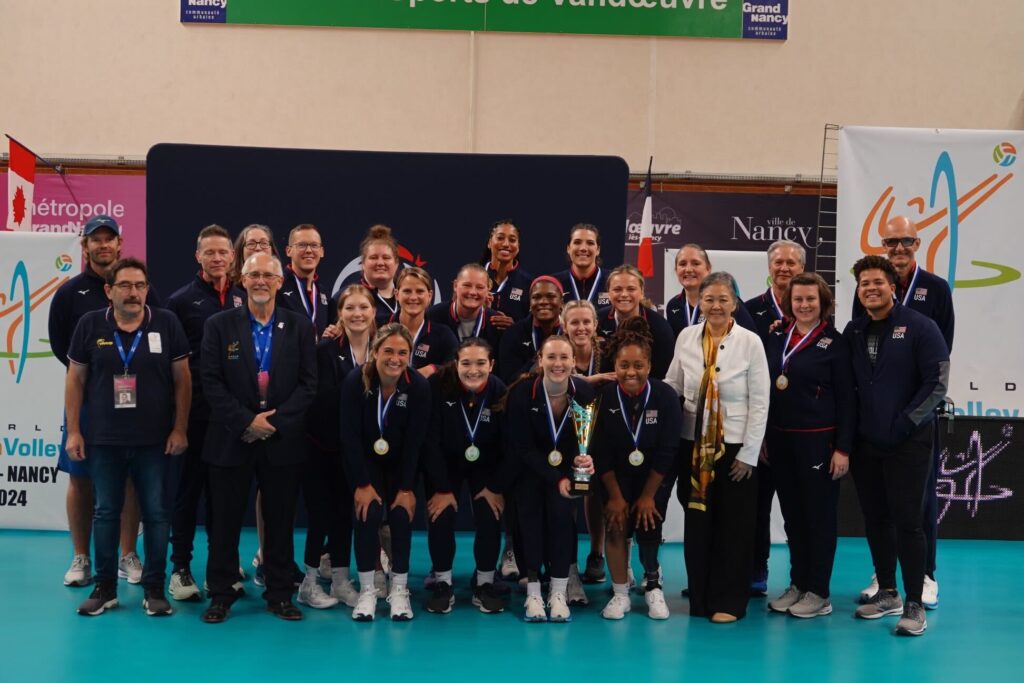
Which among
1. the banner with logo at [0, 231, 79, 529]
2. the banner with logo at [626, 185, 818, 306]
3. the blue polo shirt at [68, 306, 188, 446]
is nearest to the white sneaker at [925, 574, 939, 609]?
the blue polo shirt at [68, 306, 188, 446]

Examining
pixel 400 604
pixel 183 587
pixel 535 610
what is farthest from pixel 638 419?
pixel 183 587

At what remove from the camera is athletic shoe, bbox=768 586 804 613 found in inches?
191

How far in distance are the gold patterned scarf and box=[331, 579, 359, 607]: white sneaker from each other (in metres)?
1.69

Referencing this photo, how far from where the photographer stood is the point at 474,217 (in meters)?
6.54

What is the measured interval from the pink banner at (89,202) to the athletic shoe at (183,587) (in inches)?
285

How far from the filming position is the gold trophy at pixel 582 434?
4.48 metres

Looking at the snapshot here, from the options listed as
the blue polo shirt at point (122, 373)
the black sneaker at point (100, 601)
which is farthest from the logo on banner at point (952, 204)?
the black sneaker at point (100, 601)

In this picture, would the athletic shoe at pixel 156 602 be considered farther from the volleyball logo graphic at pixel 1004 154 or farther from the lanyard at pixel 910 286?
the volleyball logo graphic at pixel 1004 154

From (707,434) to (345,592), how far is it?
192 cm

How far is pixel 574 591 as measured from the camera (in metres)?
4.91

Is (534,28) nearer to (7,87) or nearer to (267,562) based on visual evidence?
(7,87)

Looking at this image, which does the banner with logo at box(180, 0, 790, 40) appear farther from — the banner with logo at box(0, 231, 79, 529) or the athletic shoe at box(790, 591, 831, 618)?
the athletic shoe at box(790, 591, 831, 618)

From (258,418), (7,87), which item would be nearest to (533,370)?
(258,418)

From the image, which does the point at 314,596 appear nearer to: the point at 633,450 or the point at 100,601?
the point at 100,601
